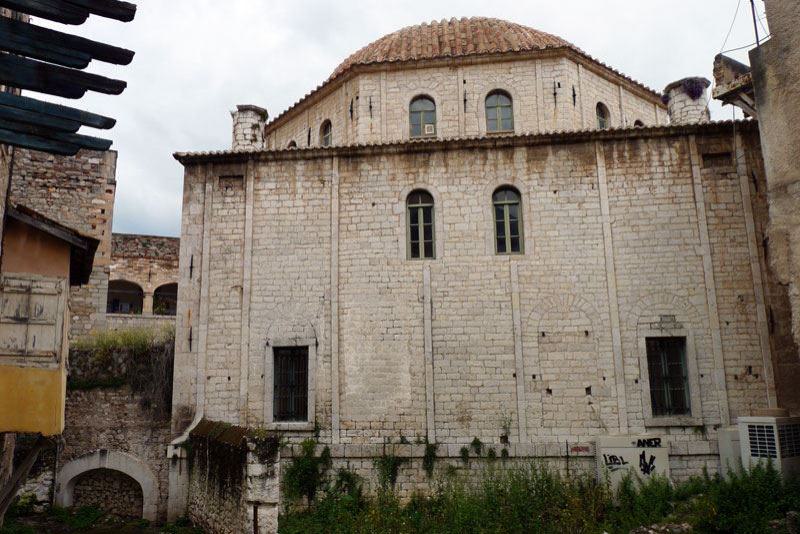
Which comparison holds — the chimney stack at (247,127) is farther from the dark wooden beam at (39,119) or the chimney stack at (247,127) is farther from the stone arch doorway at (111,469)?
the dark wooden beam at (39,119)

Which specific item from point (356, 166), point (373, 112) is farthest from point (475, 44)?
point (356, 166)

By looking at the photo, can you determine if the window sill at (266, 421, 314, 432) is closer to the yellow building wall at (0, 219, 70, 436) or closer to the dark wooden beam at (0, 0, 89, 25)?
the yellow building wall at (0, 219, 70, 436)

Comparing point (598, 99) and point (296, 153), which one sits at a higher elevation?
point (598, 99)

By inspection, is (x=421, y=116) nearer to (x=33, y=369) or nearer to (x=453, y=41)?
(x=453, y=41)

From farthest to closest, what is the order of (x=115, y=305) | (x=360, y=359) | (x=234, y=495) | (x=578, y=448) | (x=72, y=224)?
1. (x=115, y=305)
2. (x=72, y=224)
3. (x=360, y=359)
4. (x=578, y=448)
5. (x=234, y=495)

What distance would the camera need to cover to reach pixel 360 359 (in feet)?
43.4

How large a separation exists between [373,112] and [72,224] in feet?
32.5

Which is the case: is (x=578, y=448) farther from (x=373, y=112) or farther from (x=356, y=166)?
(x=373, y=112)

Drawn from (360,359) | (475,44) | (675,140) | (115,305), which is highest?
(475,44)

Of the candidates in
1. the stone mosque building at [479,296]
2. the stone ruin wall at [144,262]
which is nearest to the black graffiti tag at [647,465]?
the stone mosque building at [479,296]

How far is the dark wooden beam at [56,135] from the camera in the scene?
5.37m

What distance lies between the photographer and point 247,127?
15727mm

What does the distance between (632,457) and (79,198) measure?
16.9 m

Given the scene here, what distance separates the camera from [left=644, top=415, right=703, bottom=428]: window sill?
40.8 ft
